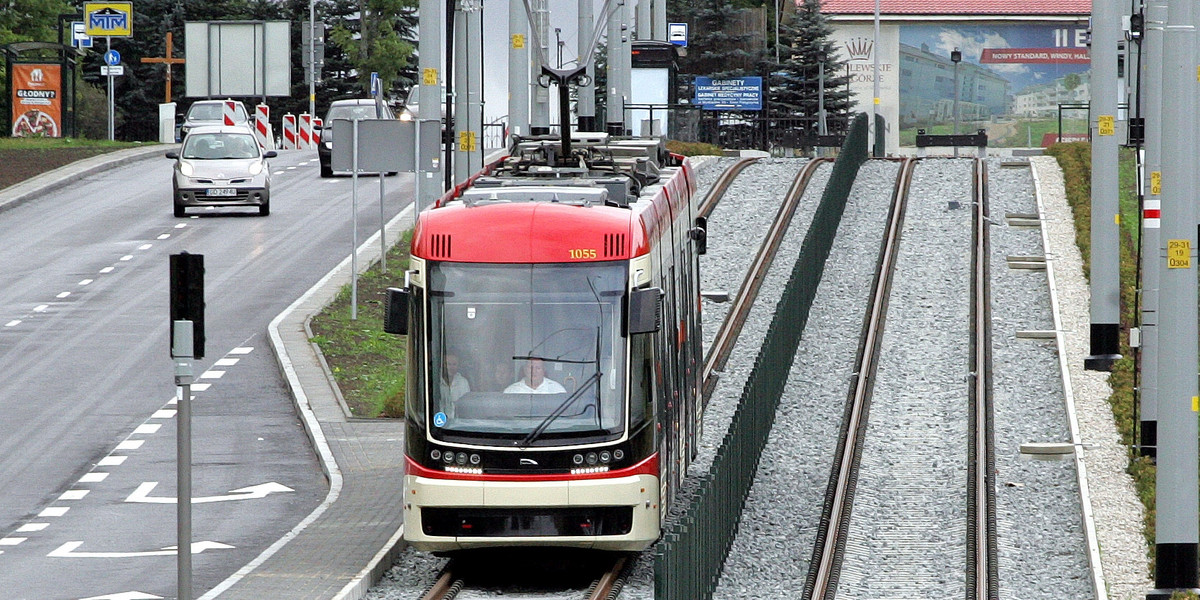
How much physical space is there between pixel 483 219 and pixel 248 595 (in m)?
3.26

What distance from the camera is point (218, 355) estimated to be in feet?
87.8

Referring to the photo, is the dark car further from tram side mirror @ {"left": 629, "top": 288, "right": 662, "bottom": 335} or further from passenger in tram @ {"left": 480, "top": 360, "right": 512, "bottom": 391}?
tram side mirror @ {"left": 629, "top": 288, "right": 662, "bottom": 335}

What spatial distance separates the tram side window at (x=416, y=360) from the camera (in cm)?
1489

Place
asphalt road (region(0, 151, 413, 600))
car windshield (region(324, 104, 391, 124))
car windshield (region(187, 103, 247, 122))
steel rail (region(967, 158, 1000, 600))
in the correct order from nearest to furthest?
steel rail (region(967, 158, 1000, 600)) → asphalt road (region(0, 151, 413, 600)) → car windshield (region(324, 104, 391, 124)) → car windshield (region(187, 103, 247, 122))

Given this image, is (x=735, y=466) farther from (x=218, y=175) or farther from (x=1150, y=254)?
(x=218, y=175)

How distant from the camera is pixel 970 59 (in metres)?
83.7

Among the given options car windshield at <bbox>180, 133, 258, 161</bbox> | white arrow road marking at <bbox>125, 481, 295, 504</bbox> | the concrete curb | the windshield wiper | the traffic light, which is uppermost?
car windshield at <bbox>180, 133, 258, 161</bbox>

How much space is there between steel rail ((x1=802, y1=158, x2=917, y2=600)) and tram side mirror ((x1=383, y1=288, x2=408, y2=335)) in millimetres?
3664

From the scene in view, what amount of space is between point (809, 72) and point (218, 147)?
35.8 meters

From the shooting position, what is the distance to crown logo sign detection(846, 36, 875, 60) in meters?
85.4

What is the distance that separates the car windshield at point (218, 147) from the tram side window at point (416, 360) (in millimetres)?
25267

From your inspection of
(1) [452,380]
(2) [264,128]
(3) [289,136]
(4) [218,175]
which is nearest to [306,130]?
(3) [289,136]

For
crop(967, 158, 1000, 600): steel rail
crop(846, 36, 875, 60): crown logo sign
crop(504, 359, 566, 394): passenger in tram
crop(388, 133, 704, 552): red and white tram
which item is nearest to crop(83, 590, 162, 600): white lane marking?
crop(388, 133, 704, 552): red and white tram

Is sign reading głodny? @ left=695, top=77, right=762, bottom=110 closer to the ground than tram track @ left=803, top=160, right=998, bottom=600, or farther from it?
farther from it
